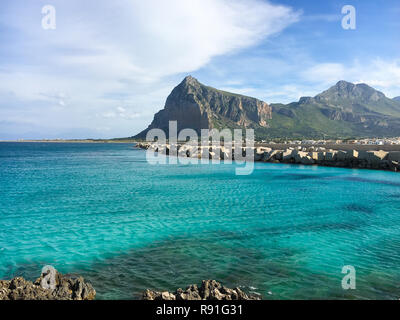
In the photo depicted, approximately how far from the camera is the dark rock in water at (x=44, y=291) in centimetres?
573

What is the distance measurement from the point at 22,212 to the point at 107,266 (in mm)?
8521

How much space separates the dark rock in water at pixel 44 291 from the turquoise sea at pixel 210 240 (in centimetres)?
48

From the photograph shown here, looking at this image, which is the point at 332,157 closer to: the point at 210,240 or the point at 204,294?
the point at 210,240

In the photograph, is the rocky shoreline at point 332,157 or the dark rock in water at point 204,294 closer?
the dark rock in water at point 204,294

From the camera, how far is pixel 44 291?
5.93 meters

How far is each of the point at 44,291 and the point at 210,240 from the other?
5427 millimetres

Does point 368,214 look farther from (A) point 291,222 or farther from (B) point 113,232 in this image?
(B) point 113,232

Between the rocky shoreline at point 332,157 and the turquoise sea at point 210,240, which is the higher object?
the rocky shoreline at point 332,157

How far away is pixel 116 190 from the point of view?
67.0ft

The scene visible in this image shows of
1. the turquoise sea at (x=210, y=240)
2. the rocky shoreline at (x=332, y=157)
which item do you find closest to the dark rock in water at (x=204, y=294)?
the turquoise sea at (x=210, y=240)

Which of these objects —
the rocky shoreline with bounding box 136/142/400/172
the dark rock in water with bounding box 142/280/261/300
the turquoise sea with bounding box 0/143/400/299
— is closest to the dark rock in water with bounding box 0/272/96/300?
the turquoise sea with bounding box 0/143/400/299

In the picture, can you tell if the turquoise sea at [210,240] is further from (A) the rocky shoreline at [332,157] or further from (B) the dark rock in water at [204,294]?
(A) the rocky shoreline at [332,157]

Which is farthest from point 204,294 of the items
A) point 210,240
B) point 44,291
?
point 210,240
